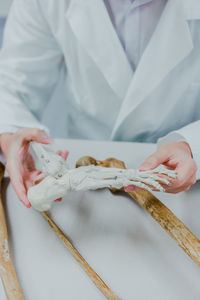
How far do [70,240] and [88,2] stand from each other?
0.44 meters

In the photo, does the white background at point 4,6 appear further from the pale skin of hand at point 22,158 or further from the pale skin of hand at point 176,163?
the pale skin of hand at point 176,163

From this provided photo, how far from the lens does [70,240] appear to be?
1.46 feet

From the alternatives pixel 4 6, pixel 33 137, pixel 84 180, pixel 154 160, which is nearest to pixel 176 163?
pixel 154 160

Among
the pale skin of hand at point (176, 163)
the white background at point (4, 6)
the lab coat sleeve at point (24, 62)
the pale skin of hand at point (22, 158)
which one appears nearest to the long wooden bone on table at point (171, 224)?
the pale skin of hand at point (176, 163)

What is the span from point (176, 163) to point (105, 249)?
166 millimetres

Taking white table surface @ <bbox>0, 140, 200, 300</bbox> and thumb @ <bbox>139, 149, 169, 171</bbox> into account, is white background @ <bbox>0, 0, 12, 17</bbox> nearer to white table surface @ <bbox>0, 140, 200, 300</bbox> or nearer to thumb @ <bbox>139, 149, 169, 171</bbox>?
white table surface @ <bbox>0, 140, 200, 300</bbox>

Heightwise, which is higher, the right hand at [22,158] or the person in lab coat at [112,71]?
the person in lab coat at [112,71]

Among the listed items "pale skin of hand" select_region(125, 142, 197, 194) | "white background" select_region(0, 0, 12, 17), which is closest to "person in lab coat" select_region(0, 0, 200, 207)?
"pale skin of hand" select_region(125, 142, 197, 194)

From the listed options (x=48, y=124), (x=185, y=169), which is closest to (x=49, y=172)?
(x=185, y=169)

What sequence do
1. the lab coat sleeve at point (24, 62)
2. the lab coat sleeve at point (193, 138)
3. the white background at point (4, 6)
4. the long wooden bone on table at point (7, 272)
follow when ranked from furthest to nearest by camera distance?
the white background at point (4, 6) < the lab coat sleeve at point (24, 62) < the lab coat sleeve at point (193, 138) < the long wooden bone on table at point (7, 272)

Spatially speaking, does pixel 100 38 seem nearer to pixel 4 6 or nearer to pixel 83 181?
pixel 83 181

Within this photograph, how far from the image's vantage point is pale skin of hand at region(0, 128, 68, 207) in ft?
1.59

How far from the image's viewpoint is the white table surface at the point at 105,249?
382mm

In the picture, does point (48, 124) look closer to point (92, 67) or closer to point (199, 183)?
point (92, 67)
